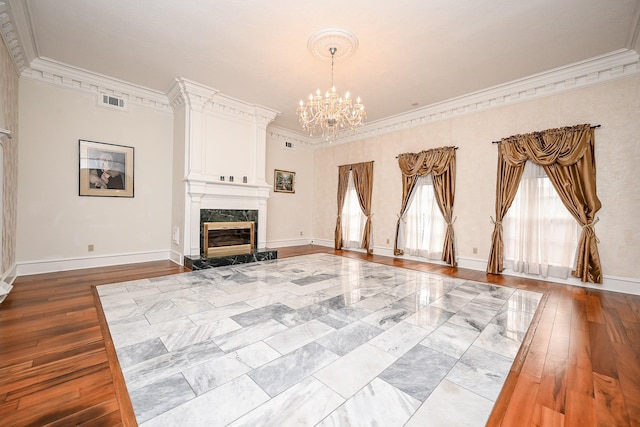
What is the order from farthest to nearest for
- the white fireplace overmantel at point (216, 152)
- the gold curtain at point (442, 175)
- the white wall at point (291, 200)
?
the white wall at point (291, 200), the gold curtain at point (442, 175), the white fireplace overmantel at point (216, 152)

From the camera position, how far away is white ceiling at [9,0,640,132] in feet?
10.1

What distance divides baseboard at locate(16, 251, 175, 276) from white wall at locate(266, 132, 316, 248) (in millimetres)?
A: 2900

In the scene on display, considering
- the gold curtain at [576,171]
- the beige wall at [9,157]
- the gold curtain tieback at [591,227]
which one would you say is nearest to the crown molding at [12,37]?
the beige wall at [9,157]

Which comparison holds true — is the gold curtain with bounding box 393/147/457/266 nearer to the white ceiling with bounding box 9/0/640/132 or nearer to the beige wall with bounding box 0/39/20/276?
the white ceiling with bounding box 9/0/640/132

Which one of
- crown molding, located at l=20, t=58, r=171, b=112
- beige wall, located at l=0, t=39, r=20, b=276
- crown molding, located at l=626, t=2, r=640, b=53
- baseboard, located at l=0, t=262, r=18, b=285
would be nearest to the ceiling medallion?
crown molding, located at l=626, t=2, r=640, b=53

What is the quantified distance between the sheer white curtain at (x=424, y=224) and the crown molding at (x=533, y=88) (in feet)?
4.74

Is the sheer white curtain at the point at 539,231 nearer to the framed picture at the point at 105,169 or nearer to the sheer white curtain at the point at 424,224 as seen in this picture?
the sheer white curtain at the point at 424,224

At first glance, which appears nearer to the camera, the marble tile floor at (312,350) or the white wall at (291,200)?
the marble tile floor at (312,350)

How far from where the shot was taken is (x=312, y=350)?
86.7 inches

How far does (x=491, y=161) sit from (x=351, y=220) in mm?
3643

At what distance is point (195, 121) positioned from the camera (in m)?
5.25

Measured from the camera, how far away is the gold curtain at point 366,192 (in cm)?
701

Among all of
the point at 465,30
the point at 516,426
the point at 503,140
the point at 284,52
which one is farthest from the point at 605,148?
the point at 284,52

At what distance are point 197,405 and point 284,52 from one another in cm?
429
